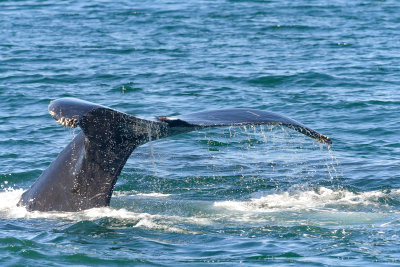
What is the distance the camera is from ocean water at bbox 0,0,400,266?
8.09 m

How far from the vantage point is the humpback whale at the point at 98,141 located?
7.33m

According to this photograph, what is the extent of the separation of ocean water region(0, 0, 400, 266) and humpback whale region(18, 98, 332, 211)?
0.20m

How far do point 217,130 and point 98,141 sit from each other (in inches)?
255

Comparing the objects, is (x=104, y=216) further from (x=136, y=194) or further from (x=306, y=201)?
(x=306, y=201)

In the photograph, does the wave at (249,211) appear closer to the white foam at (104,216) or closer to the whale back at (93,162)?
the white foam at (104,216)


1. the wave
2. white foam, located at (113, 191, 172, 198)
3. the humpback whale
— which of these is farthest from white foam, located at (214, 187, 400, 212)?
the humpback whale

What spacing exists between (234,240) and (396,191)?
2975 mm

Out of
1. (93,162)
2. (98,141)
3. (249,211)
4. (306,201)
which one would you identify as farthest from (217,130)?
(98,141)

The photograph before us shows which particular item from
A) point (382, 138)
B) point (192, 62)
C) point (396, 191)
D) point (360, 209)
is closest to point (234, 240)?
point (360, 209)

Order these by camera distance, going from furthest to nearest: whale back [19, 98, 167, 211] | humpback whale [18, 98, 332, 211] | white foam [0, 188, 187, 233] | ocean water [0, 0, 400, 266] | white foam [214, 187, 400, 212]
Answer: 1. white foam [214, 187, 400, 212]
2. white foam [0, 188, 187, 233]
3. ocean water [0, 0, 400, 266]
4. whale back [19, 98, 167, 211]
5. humpback whale [18, 98, 332, 211]

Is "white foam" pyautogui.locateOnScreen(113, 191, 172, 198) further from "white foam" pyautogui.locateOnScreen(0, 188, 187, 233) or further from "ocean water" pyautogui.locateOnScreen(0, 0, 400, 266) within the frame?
"white foam" pyautogui.locateOnScreen(0, 188, 187, 233)

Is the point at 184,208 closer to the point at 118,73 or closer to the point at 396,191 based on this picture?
the point at 396,191

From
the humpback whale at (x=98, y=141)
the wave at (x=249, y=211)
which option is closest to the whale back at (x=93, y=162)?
the humpback whale at (x=98, y=141)

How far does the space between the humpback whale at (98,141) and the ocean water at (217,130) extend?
0.65 ft
